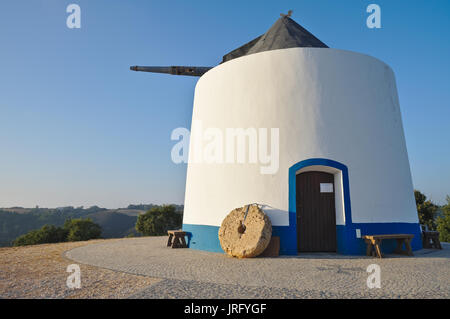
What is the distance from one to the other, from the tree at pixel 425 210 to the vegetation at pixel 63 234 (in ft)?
71.5

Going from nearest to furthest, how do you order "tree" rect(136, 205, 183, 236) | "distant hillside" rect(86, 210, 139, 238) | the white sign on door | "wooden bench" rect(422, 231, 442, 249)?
the white sign on door, "wooden bench" rect(422, 231, 442, 249), "tree" rect(136, 205, 183, 236), "distant hillside" rect(86, 210, 139, 238)

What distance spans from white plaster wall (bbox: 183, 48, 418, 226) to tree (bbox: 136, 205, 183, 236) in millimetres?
17549

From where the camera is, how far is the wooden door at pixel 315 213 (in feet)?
28.7

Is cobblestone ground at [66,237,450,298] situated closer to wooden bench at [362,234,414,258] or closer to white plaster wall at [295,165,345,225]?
wooden bench at [362,234,414,258]

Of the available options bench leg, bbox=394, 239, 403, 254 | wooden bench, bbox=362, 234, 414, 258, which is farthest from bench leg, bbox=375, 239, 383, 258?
bench leg, bbox=394, 239, 403, 254

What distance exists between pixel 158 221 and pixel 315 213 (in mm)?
20035

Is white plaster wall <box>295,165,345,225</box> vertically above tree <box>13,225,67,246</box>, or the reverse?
white plaster wall <box>295,165,345,225</box>

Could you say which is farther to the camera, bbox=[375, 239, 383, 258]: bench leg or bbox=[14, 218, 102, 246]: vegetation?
bbox=[14, 218, 102, 246]: vegetation

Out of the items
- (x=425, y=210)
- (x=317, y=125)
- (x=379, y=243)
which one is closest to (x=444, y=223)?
(x=425, y=210)

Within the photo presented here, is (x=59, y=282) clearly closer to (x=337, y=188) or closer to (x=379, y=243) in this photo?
(x=337, y=188)

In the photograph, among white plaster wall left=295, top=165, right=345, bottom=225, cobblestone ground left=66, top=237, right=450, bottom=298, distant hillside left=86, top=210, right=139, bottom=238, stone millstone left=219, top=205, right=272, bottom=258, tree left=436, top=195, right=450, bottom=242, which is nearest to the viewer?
cobblestone ground left=66, top=237, right=450, bottom=298

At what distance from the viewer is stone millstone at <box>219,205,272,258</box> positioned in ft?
25.1

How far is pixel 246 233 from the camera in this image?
26.1 feet
